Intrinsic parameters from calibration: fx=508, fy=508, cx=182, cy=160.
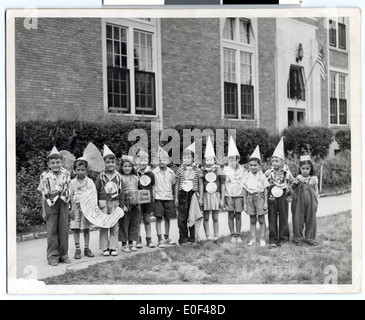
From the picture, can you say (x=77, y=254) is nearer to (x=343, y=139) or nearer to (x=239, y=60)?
(x=239, y=60)

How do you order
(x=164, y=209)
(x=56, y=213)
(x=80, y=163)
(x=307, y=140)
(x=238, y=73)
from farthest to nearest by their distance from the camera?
(x=238, y=73) < (x=307, y=140) < (x=164, y=209) < (x=80, y=163) < (x=56, y=213)

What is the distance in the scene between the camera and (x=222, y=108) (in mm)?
6316

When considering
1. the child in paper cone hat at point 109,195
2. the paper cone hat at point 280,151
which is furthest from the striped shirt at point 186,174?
the paper cone hat at point 280,151

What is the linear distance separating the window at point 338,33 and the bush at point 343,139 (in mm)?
963

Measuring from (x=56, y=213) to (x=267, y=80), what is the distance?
300cm

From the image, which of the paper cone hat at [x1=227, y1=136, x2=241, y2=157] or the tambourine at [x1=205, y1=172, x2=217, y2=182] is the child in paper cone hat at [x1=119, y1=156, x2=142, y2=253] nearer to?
the tambourine at [x1=205, y1=172, x2=217, y2=182]

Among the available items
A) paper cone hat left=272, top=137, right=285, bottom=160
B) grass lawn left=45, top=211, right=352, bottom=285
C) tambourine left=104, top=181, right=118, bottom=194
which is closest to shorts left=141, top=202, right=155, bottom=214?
tambourine left=104, top=181, right=118, bottom=194

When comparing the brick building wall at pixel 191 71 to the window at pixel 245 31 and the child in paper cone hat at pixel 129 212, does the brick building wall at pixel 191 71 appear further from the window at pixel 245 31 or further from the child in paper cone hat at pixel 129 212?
the child in paper cone hat at pixel 129 212

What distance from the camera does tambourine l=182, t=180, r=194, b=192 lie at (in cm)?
578

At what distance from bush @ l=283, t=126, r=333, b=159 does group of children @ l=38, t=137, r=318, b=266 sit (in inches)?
5.0

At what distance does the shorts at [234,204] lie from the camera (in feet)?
19.1

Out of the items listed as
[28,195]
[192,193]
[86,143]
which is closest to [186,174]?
[192,193]

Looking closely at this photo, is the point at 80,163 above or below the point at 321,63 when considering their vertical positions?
below

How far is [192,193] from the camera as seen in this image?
19.0 ft
